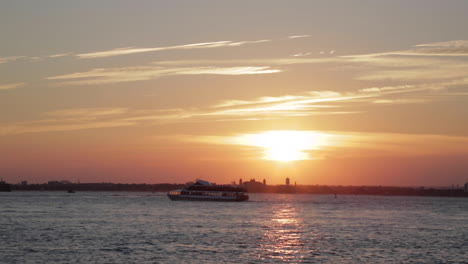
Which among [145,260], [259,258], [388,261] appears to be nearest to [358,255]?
[388,261]

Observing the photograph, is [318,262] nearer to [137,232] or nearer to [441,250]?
[441,250]

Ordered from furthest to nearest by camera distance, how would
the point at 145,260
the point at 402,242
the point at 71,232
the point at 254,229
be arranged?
1. the point at 254,229
2. the point at 71,232
3. the point at 402,242
4. the point at 145,260

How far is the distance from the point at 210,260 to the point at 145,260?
6.02 m

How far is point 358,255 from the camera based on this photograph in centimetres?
6956

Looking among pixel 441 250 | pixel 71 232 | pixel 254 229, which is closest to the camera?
pixel 441 250

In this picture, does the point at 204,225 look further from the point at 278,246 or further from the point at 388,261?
the point at 388,261

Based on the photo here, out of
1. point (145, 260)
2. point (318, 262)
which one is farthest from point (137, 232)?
point (318, 262)

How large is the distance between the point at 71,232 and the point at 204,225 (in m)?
23.7

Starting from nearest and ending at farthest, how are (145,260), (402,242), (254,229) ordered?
(145,260) < (402,242) < (254,229)

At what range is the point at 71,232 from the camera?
93.1 meters

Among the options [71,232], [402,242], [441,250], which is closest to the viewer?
[441,250]

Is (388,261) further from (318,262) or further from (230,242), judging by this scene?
(230,242)

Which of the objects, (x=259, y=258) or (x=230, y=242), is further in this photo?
(x=230, y=242)

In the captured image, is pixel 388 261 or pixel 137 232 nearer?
pixel 388 261
